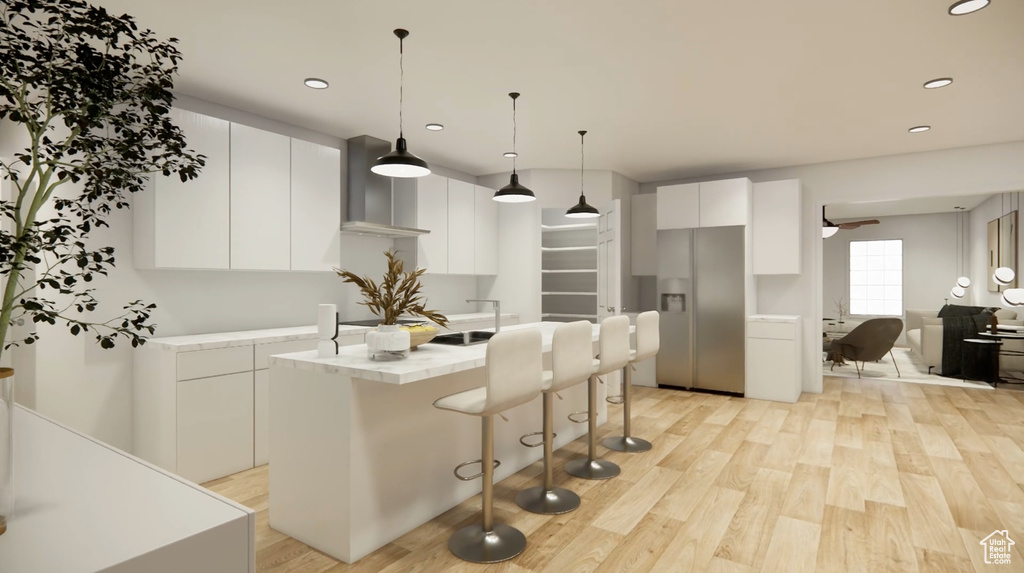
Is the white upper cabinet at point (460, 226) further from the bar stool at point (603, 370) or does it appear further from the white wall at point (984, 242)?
the white wall at point (984, 242)

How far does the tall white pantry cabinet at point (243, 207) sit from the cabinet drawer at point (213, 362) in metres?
0.62

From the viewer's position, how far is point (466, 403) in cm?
246

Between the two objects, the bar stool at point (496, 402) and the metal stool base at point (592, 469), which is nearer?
the bar stool at point (496, 402)

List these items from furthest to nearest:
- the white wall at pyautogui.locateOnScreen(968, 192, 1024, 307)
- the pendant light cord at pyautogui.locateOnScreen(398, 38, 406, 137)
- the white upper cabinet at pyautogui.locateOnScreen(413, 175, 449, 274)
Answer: the white wall at pyautogui.locateOnScreen(968, 192, 1024, 307) → the white upper cabinet at pyautogui.locateOnScreen(413, 175, 449, 274) → the pendant light cord at pyautogui.locateOnScreen(398, 38, 406, 137)

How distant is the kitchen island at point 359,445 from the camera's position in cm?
237

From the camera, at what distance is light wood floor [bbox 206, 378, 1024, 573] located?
7.94 feet

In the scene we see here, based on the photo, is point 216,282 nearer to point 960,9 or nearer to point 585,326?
point 585,326

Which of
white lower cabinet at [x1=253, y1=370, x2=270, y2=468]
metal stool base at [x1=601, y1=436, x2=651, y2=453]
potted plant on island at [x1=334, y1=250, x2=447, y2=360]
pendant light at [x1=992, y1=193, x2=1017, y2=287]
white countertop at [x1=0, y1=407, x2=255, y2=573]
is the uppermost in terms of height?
pendant light at [x1=992, y1=193, x2=1017, y2=287]

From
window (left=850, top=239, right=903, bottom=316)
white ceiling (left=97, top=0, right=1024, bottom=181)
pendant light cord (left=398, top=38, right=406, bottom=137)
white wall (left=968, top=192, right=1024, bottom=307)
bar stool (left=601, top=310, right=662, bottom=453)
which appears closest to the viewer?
white ceiling (left=97, top=0, right=1024, bottom=181)

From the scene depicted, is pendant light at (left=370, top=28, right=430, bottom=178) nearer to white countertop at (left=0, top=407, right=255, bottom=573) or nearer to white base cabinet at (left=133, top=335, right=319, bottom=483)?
white base cabinet at (left=133, top=335, right=319, bottom=483)

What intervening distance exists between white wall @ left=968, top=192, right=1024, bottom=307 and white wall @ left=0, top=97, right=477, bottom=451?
8605 mm

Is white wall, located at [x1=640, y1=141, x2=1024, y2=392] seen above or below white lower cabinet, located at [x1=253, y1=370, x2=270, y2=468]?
above

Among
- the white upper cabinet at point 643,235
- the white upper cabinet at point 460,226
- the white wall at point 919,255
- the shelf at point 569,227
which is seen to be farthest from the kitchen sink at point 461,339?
the white wall at point 919,255

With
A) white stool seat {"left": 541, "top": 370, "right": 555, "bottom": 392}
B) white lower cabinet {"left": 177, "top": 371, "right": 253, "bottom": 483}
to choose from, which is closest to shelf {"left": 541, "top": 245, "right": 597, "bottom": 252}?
white stool seat {"left": 541, "top": 370, "right": 555, "bottom": 392}
